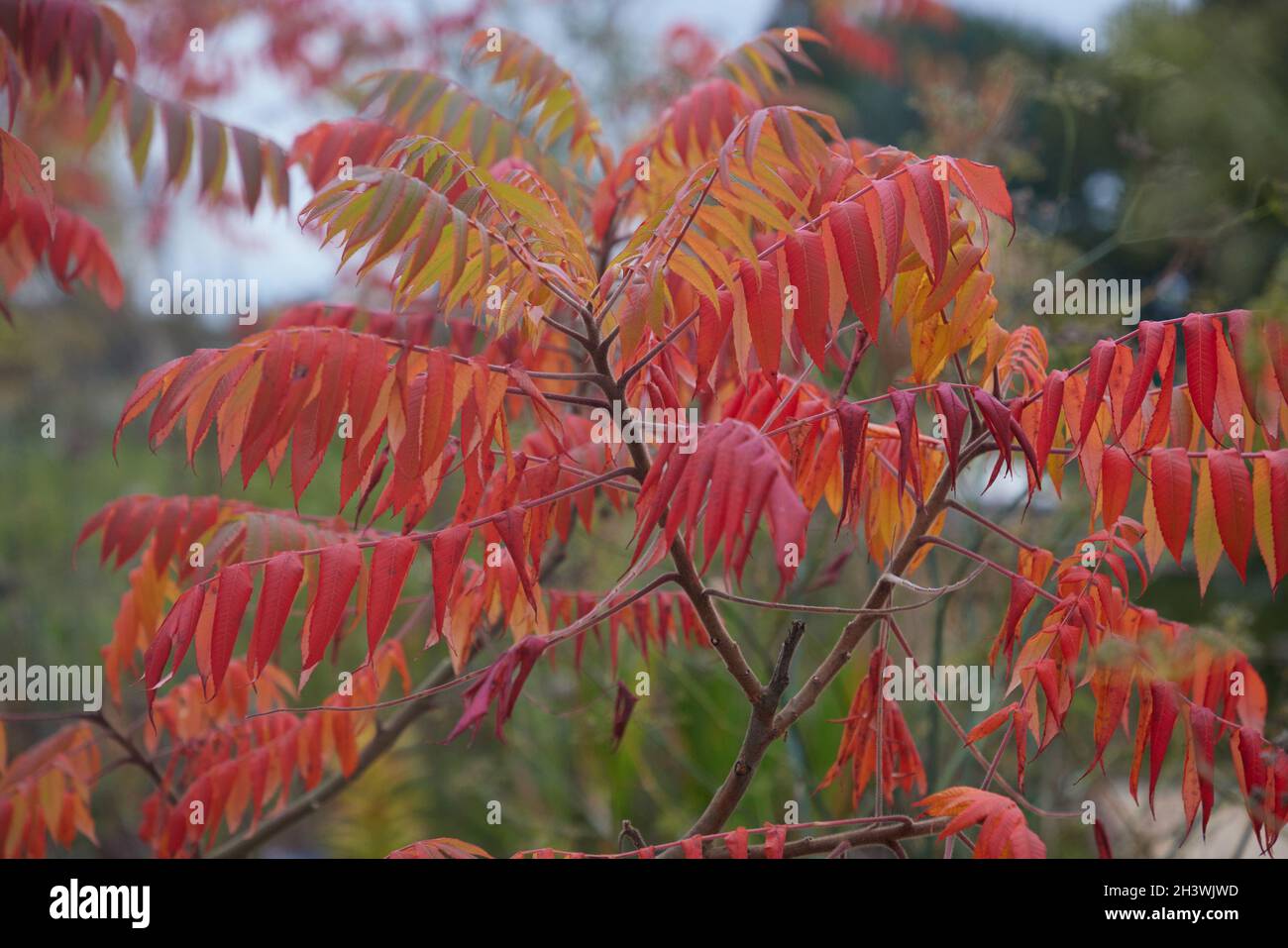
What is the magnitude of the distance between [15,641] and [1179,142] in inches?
206

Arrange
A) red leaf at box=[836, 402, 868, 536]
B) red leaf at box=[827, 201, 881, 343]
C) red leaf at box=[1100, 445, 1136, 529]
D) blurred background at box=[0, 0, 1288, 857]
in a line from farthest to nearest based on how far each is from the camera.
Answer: blurred background at box=[0, 0, 1288, 857] → red leaf at box=[1100, 445, 1136, 529] → red leaf at box=[827, 201, 881, 343] → red leaf at box=[836, 402, 868, 536]

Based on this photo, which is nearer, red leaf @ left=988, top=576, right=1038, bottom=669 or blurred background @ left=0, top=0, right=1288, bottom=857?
red leaf @ left=988, top=576, right=1038, bottom=669

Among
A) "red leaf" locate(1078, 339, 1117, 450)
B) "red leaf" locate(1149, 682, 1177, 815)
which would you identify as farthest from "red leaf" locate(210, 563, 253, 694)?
"red leaf" locate(1149, 682, 1177, 815)

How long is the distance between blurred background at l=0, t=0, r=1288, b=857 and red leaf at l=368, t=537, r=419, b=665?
827mm

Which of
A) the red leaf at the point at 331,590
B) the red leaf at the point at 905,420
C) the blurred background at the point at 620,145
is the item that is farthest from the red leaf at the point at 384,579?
the blurred background at the point at 620,145

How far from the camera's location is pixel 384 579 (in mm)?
1335

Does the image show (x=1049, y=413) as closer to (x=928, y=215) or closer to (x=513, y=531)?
(x=928, y=215)

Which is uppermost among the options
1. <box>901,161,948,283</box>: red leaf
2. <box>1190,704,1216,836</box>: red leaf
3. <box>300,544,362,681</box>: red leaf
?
<box>901,161,948,283</box>: red leaf

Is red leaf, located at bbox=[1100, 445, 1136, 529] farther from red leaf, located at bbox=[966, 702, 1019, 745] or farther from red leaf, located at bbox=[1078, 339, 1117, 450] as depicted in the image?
red leaf, located at bbox=[966, 702, 1019, 745]

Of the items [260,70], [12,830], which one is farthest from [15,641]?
[12,830]

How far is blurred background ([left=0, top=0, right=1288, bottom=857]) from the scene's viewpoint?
302 centimetres

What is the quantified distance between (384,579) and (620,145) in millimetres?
3489

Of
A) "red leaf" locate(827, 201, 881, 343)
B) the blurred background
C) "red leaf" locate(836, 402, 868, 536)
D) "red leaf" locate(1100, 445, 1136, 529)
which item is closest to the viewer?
"red leaf" locate(836, 402, 868, 536)
